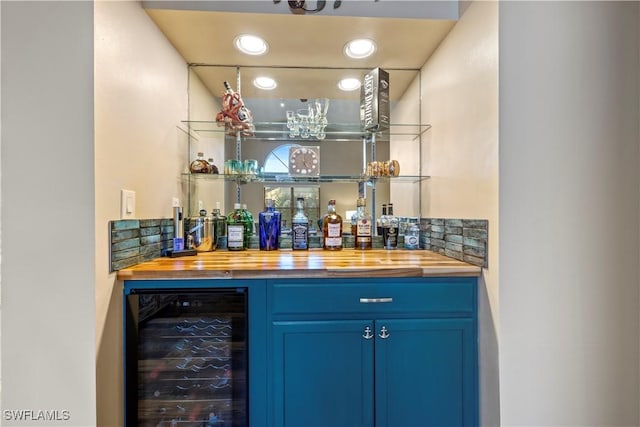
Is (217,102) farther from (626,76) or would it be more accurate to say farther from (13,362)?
(626,76)

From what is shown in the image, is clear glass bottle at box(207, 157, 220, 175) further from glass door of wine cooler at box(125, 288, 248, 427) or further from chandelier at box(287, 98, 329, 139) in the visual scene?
glass door of wine cooler at box(125, 288, 248, 427)

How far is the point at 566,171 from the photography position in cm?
106

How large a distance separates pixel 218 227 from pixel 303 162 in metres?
0.70

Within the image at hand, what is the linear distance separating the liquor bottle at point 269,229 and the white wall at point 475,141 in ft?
3.22

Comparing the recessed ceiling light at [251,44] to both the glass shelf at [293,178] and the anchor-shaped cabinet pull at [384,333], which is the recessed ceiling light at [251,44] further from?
the anchor-shaped cabinet pull at [384,333]

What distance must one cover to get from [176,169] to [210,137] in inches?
13.7

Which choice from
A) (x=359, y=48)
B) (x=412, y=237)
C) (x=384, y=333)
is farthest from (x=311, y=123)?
(x=384, y=333)

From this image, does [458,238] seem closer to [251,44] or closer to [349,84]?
[349,84]

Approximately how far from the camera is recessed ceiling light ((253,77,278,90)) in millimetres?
1877

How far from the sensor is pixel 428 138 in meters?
1.76

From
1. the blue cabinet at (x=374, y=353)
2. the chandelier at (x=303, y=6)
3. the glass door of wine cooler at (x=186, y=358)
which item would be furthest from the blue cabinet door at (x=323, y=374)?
the chandelier at (x=303, y=6)

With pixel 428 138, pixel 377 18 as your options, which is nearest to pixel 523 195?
pixel 428 138

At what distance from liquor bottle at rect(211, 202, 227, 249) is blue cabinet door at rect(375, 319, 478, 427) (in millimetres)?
1146
